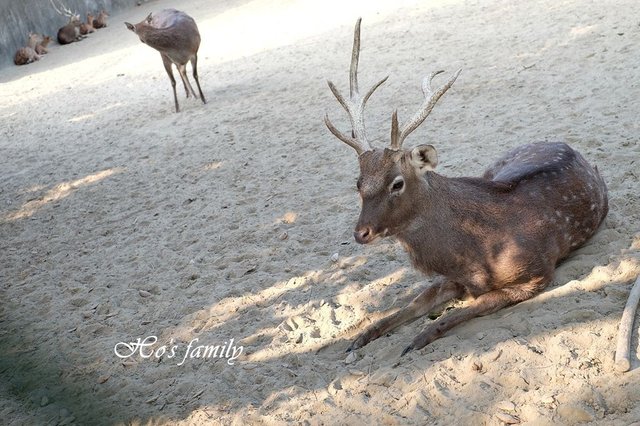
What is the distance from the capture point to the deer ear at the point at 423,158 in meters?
3.38

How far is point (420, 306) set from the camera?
3662 millimetres

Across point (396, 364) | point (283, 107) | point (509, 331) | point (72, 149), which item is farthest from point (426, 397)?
point (72, 149)

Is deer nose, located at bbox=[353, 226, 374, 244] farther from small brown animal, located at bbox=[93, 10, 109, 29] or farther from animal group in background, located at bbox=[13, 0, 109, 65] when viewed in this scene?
small brown animal, located at bbox=[93, 10, 109, 29]

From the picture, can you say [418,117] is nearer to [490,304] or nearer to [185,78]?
[490,304]

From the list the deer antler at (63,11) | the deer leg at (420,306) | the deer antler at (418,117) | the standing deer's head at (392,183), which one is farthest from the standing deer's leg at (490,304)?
the deer antler at (63,11)

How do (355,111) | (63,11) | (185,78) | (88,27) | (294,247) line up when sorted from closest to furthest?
(355,111) → (294,247) → (185,78) → (88,27) → (63,11)

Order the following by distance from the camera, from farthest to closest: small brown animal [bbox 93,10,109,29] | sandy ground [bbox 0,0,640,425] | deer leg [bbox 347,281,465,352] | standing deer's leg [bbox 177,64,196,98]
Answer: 1. small brown animal [bbox 93,10,109,29]
2. standing deer's leg [bbox 177,64,196,98]
3. deer leg [bbox 347,281,465,352]
4. sandy ground [bbox 0,0,640,425]

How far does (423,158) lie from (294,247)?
61.6 inches

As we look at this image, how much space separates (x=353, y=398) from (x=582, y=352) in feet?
3.41

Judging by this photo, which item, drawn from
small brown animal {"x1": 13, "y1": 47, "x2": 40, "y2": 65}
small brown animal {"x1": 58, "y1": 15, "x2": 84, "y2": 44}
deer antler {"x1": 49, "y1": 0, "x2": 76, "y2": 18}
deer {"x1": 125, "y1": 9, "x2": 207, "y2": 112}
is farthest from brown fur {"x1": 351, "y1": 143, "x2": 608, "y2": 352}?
deer antler {"x1": 49, "y1": 0, "x2": 76, "y2": 18}

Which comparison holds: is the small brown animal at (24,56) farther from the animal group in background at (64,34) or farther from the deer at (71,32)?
the deer at (71,32)

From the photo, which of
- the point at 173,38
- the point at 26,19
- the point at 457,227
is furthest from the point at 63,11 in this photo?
the point at 457,227

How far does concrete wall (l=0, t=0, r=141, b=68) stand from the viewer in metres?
16.2

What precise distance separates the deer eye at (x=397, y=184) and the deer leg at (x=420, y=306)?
0.62 meters
